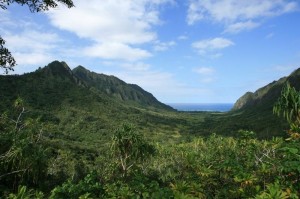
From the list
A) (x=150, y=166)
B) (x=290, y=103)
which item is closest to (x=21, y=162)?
(x=290, y=103)

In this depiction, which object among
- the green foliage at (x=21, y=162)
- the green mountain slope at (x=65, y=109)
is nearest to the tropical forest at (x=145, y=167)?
the green foliage at (x=21, y=162)

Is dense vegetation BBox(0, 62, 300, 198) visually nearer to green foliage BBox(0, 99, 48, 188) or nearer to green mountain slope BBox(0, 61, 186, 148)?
green foliage BBox(0, 99, 48, 188)

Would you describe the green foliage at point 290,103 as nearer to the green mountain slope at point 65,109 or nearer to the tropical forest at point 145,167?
the tropical forest at point 145,167

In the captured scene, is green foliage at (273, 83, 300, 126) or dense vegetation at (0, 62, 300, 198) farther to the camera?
green foliage at (273, 83, 300, 126)

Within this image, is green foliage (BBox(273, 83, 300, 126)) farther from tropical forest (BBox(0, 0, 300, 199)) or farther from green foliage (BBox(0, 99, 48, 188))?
green foliage (BBox(0, 99, 48, 188))

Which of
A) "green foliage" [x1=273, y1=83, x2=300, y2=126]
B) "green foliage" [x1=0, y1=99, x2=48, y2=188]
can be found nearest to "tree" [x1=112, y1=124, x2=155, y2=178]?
"green foliage" [x1=273, y1=83, x2=300, y2=126]

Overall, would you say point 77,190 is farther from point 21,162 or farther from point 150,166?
point 150,166

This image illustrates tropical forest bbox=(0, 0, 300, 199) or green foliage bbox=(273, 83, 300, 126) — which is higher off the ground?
green foliage bbox=(273, 83, 300, 126)

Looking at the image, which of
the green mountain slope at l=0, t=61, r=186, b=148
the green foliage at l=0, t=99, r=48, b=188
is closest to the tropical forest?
the green foliage at l=0, t=99, r=48, b=188

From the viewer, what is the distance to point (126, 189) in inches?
394

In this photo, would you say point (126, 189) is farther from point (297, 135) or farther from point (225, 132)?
point (225, 132)

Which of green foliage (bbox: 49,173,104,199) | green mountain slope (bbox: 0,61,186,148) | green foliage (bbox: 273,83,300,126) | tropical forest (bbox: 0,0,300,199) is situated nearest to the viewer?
tropical forest (bbox: 0,0,300,199)

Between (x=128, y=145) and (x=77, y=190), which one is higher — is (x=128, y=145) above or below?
below

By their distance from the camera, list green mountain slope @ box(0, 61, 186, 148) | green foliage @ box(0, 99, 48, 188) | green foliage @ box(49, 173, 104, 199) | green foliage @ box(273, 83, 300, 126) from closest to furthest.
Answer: green foliage @ box(49, 173, 104, 199) → green foliage @ box(0, 99, 48, 188) → green foliage @ box(273, 83, 300, 126) → green mountain slope @ box(0, 61, 186, 148)
